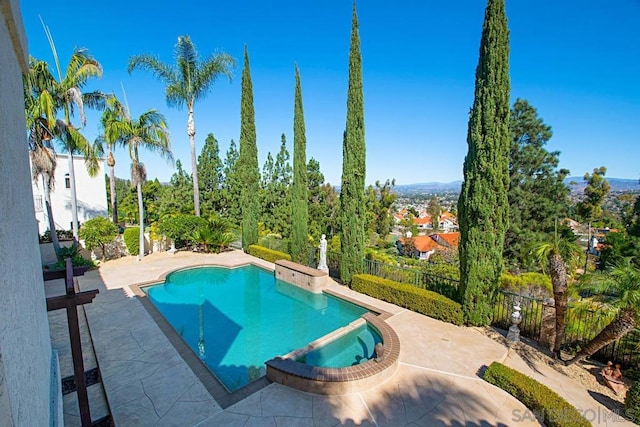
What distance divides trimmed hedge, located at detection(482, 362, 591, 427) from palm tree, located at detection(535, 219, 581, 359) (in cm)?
193

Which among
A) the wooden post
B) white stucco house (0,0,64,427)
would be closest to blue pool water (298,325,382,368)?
the wooden post

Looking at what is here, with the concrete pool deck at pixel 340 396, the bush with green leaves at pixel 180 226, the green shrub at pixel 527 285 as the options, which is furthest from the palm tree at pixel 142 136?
the green shrub at pixel 527 285

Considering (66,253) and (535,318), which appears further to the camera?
(66,253)

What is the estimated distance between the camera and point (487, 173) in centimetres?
800

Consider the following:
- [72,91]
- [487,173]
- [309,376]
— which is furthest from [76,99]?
[487,173]

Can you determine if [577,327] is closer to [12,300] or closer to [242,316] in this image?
[242,316]

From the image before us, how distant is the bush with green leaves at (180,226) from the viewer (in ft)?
55.2

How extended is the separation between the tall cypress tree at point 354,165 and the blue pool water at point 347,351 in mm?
3895

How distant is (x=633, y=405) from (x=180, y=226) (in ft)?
61.1

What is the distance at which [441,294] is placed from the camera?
9469 millimetres

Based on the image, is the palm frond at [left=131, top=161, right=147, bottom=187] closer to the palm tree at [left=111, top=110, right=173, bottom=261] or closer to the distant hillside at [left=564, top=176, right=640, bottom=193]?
the palm tree at [left=111, top=110, right=173, bottom=261]

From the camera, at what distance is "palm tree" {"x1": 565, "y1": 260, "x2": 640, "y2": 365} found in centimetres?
517

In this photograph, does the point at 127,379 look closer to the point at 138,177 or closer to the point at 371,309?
the point at 371,309

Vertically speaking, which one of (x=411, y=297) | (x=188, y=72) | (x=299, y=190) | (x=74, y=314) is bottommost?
(x=411, y=297)
